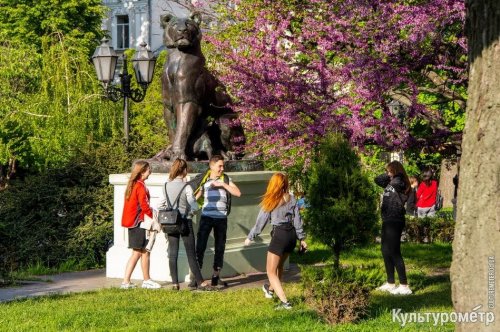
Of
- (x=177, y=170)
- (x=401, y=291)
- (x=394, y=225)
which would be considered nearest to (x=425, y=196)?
(x=394, y=225)

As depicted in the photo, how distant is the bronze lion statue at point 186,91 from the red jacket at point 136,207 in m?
1.55

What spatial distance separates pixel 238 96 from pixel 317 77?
1.47 meters

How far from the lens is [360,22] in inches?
655

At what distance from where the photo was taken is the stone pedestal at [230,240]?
14.3 meters

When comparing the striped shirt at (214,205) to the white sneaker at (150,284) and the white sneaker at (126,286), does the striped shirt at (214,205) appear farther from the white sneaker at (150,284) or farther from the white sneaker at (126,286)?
the white sneaker at (126,286)

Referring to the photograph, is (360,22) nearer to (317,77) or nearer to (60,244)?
(317,77)

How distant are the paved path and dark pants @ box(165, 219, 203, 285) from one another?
476 mm

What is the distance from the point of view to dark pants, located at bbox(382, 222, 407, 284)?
41.4ft

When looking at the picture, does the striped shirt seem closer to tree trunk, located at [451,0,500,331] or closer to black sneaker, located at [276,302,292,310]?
black sneaker, located at [276,302,292,310]

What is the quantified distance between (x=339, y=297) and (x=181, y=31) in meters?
6.00

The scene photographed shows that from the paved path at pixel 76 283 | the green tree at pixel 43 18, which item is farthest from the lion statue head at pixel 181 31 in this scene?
the green tree at pixel 43 18

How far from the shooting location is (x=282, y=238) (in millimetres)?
11266

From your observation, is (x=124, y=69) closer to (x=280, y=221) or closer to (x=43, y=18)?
(x=280, y=221)

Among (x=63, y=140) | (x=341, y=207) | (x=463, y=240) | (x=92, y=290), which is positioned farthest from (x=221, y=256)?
(x=63, y=140)
